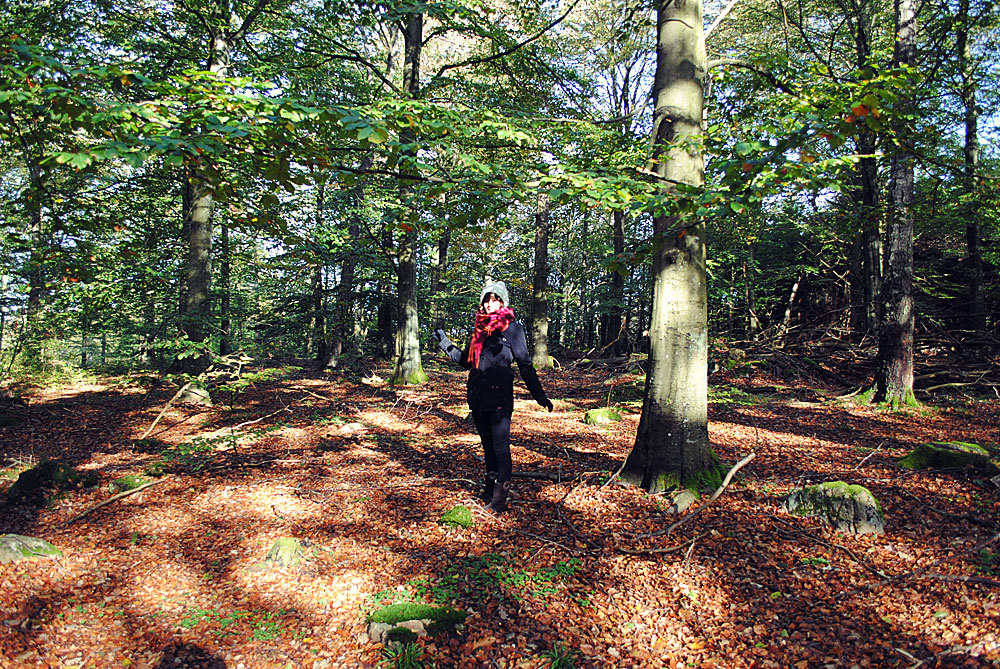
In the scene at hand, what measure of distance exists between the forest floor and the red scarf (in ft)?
5.07

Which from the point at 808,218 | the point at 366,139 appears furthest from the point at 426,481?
the point at 808,218

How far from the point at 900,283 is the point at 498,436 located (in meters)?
8.61

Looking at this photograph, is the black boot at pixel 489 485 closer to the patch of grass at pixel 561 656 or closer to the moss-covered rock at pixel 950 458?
the patch of grass at pixel 561 656

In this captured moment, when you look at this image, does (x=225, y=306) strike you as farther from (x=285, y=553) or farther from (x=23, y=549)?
(x=285, y=553)

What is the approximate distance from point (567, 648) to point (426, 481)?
2950 millimetres

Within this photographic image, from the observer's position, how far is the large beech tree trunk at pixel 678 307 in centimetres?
473

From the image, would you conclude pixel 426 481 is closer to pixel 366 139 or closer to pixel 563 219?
pixel 366 139

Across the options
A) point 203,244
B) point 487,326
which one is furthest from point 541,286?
point 487,326

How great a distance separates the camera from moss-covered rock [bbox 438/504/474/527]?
4383 millimetres

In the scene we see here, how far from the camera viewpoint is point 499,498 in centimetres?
464

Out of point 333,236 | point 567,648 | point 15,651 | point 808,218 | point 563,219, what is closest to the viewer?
point 15,651

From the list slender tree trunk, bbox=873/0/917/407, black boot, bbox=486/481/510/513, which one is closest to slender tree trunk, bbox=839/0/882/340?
slender tree trunk, bbox=873/0/917/407

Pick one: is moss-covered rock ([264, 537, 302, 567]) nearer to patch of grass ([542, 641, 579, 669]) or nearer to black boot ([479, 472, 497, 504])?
black boot ([479, 472, 497, 504])

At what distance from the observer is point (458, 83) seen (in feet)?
35.9
